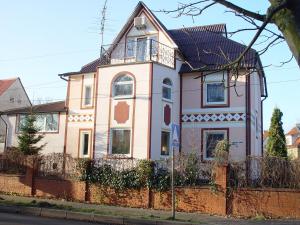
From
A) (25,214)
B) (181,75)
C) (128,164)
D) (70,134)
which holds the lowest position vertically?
(25,214)

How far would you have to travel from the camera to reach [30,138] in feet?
97.7

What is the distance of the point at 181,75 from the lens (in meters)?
27.0

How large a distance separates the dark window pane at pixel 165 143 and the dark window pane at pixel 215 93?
3241 millimetres

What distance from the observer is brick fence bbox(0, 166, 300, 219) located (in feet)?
50.3

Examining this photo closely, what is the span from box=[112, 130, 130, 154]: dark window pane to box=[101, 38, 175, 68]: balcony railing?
425 cm

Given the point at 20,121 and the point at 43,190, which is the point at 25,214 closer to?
the point at 43,190

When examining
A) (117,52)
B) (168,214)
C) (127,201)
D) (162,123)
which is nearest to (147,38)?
(117,52)

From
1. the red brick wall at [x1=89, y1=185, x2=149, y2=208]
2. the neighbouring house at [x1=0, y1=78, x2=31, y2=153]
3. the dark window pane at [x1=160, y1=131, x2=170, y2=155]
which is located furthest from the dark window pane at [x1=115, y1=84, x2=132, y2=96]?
the neighbouring house at [x1=0, y1=78, x2=31, y2=153]

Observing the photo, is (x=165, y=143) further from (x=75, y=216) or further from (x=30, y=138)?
(x=75, y=216)

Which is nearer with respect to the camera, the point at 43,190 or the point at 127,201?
the point at 127,201

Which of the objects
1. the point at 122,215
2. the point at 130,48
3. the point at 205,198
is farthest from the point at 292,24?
the point at 130,48

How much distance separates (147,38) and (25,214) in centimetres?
1484

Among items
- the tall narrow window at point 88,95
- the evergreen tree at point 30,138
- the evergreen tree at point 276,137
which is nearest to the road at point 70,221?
the evergreen tree at point 30,138

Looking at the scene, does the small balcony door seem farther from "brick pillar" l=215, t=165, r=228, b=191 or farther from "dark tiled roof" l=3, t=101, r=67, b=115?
"brick pillar" l=215, t=165, r=228, b=191
